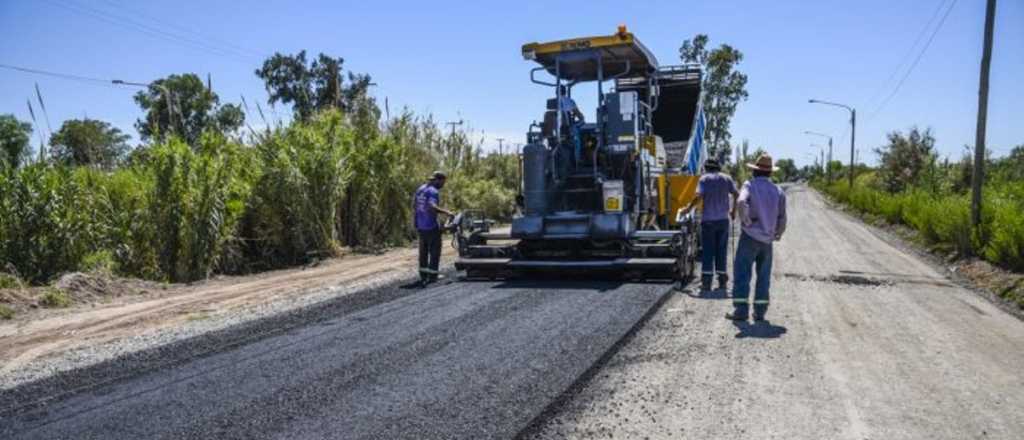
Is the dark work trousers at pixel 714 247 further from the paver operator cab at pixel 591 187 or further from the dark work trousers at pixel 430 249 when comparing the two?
the dark work trousers at pixel 430 249

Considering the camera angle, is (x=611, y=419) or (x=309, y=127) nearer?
(x=611, y=419)

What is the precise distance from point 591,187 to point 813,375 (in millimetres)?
5686

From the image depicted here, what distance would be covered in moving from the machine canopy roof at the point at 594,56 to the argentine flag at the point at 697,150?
8.85 ft

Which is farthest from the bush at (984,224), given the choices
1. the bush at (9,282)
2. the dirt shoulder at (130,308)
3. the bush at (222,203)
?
the bush at (9,282)

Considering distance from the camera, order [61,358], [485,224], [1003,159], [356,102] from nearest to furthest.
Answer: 1. [61,358]
2. [485,224]
3. [356,102]
4. [1003,159]

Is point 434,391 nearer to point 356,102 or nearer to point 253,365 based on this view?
point 253,365

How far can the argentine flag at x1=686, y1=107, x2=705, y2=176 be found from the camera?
1321cm

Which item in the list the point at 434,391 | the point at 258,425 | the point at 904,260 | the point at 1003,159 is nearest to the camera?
the point at 258,425

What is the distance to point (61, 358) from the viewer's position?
6.34 metres

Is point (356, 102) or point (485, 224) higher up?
point (356, 102)

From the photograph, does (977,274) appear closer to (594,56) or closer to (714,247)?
(714,247)

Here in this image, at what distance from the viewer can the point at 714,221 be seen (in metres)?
9.05

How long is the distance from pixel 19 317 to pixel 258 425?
587cm

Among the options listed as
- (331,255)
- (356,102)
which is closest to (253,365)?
(331,255)
